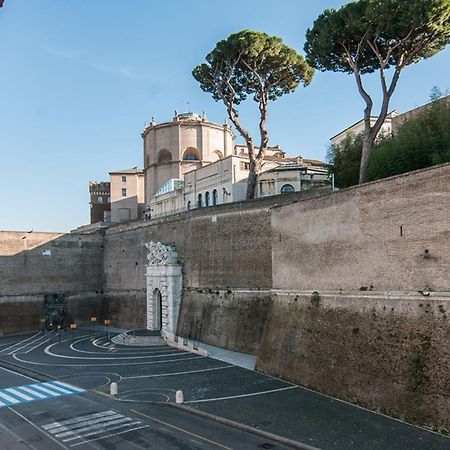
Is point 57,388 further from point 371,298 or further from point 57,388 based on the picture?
point 371,298

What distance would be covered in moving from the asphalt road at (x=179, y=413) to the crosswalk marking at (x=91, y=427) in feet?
0.10

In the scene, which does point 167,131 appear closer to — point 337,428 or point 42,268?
point 42,268

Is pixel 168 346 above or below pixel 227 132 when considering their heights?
below

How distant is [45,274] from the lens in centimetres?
3981

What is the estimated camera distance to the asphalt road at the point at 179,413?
44.7 ft

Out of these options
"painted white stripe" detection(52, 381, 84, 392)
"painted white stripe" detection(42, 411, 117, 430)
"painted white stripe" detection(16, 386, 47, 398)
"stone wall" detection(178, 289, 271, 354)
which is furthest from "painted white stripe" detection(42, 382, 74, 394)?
"stone wall" detection(178, 289, 271, 354)

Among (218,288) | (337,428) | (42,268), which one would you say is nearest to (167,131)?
(42,268)

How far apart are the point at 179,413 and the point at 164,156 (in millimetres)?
38813

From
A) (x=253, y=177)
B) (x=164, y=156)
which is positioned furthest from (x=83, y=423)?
(x=164, y=156)

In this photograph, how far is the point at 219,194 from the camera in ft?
126

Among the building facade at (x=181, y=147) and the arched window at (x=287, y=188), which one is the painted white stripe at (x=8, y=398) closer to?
the arched window at (x=287, y=188)

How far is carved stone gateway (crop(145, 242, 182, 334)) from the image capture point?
3167 centimetres

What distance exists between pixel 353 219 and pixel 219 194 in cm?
2086

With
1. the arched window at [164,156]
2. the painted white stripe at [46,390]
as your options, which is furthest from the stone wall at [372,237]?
the arched window at [164,156]
